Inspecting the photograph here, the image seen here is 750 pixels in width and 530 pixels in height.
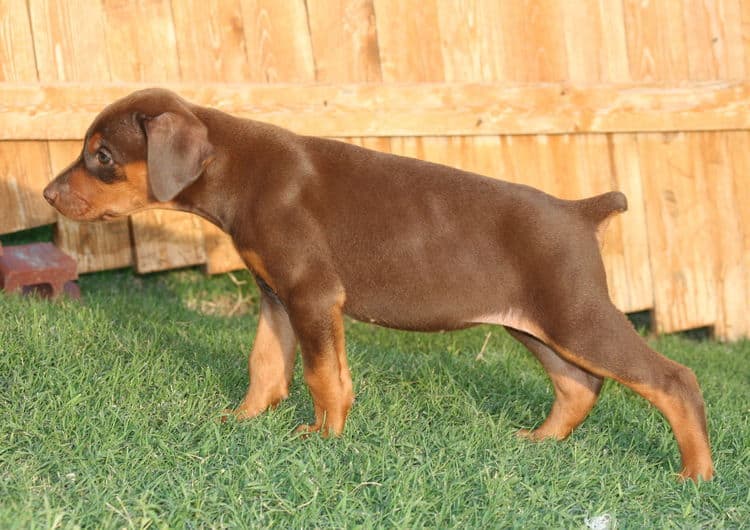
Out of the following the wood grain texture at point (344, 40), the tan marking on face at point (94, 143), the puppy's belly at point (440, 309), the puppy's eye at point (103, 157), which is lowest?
the puppy's belly at point (440, 309)

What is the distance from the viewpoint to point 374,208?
4172 millimetres

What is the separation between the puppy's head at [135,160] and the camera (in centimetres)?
396

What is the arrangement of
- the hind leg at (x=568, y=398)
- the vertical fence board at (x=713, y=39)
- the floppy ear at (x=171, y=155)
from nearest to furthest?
1. the floppy ear at (x=171, y=155)
2. the hind leg at (x=568, y=398)
3. the vertical fence board at (x=713, y=39)

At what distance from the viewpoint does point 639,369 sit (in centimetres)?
405

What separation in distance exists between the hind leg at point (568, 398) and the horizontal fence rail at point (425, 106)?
232 cm

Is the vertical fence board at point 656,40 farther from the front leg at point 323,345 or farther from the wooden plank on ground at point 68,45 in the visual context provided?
the front leg at point 323,345

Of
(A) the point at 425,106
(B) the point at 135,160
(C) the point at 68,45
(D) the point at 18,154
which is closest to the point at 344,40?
(A) the point at 425,106

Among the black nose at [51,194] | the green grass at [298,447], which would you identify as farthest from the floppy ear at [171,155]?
the green grass at [298,447]

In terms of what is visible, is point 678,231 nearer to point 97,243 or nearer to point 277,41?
point 277,41

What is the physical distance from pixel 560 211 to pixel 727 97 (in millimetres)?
3849

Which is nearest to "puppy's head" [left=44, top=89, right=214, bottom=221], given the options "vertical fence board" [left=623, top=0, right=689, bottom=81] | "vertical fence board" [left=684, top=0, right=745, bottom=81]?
"vertical fence board" [left=623, top=0, right=689, bottom=81]

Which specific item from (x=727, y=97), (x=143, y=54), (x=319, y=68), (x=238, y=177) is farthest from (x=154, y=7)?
(x=727, y=97)

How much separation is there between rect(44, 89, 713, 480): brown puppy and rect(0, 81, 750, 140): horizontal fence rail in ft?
4.93

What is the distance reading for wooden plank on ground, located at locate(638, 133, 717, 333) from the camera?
24.0 feet
